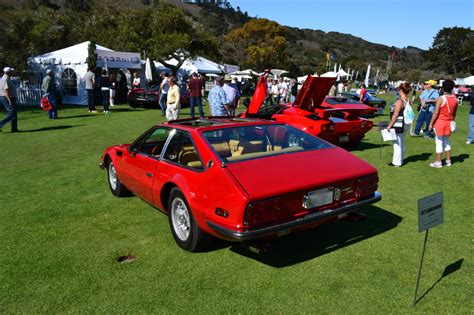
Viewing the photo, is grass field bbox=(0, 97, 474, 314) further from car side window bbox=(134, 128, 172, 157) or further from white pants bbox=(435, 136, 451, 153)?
white pants bbox=(435, 136, 451, 153)

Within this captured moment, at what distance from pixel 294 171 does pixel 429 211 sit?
1.21 m

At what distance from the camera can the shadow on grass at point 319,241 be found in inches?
157

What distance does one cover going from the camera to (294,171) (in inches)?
148

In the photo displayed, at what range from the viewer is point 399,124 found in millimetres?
→ 7375

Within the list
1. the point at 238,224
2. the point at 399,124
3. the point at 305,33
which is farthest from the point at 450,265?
the point at 305,33

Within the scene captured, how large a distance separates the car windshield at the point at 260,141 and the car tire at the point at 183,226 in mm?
662

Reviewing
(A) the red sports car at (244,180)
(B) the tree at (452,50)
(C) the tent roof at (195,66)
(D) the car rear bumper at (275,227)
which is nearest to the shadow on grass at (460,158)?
(A) the red sports car at (244,180)

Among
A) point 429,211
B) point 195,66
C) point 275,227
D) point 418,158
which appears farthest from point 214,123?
point 195,66

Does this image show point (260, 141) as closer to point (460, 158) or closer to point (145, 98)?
point (460, 158)

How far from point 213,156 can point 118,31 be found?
32213 mm

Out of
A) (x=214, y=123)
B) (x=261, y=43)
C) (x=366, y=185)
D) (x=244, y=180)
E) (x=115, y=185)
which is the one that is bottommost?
(x=115, y=185)

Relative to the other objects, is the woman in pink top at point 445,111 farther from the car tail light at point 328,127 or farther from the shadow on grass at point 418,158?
the car tail light at point 328,127

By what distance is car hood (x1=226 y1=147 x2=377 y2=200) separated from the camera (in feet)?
11.3

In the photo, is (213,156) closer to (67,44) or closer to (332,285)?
(332,285)
